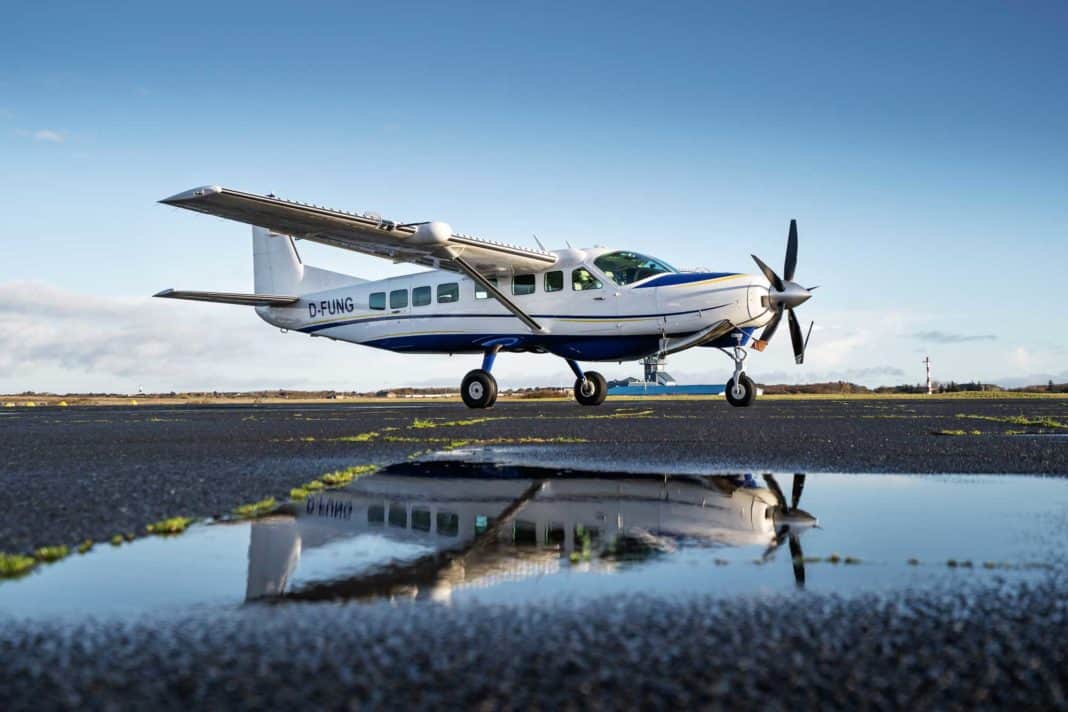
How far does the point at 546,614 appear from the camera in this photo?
2.22 meters

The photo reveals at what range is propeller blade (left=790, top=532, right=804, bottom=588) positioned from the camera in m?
2.64

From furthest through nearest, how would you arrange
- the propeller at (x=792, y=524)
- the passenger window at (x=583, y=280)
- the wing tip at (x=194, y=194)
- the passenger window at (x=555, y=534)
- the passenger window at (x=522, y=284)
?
1. the passenger window at (x=522, y=284)
2. the passenger window at (x=583, y=280)
3. the wing tip at (x=194, y=194)
4. the passenger window at (x=555, y=534)
5. the propeller at (x=792, y=524)

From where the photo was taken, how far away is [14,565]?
2773 millimetres

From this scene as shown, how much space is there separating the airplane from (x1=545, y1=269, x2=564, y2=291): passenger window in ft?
0.07

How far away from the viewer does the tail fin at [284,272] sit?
2188 cm

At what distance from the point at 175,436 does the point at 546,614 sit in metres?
8.82

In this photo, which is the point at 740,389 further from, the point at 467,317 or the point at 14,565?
the point at 14,565

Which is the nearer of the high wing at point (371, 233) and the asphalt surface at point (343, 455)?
the asphalt surface at point (343, 455)

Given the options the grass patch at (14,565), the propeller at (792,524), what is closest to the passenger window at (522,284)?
the propeller at (792,524)

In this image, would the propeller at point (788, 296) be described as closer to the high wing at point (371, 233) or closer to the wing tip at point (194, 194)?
the high wing at point (371, 233)

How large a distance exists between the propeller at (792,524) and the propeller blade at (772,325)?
39.8ft

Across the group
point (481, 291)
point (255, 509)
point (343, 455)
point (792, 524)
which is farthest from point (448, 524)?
point (481, 291)

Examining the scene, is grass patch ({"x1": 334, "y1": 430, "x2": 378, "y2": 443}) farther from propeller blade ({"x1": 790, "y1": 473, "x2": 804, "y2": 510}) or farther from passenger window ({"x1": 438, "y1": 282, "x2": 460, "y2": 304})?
passenger window ({"x1": 438, "y1": 282, "x2": 460, "y2": 304})

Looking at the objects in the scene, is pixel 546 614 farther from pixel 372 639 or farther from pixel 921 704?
pixel 921 704
